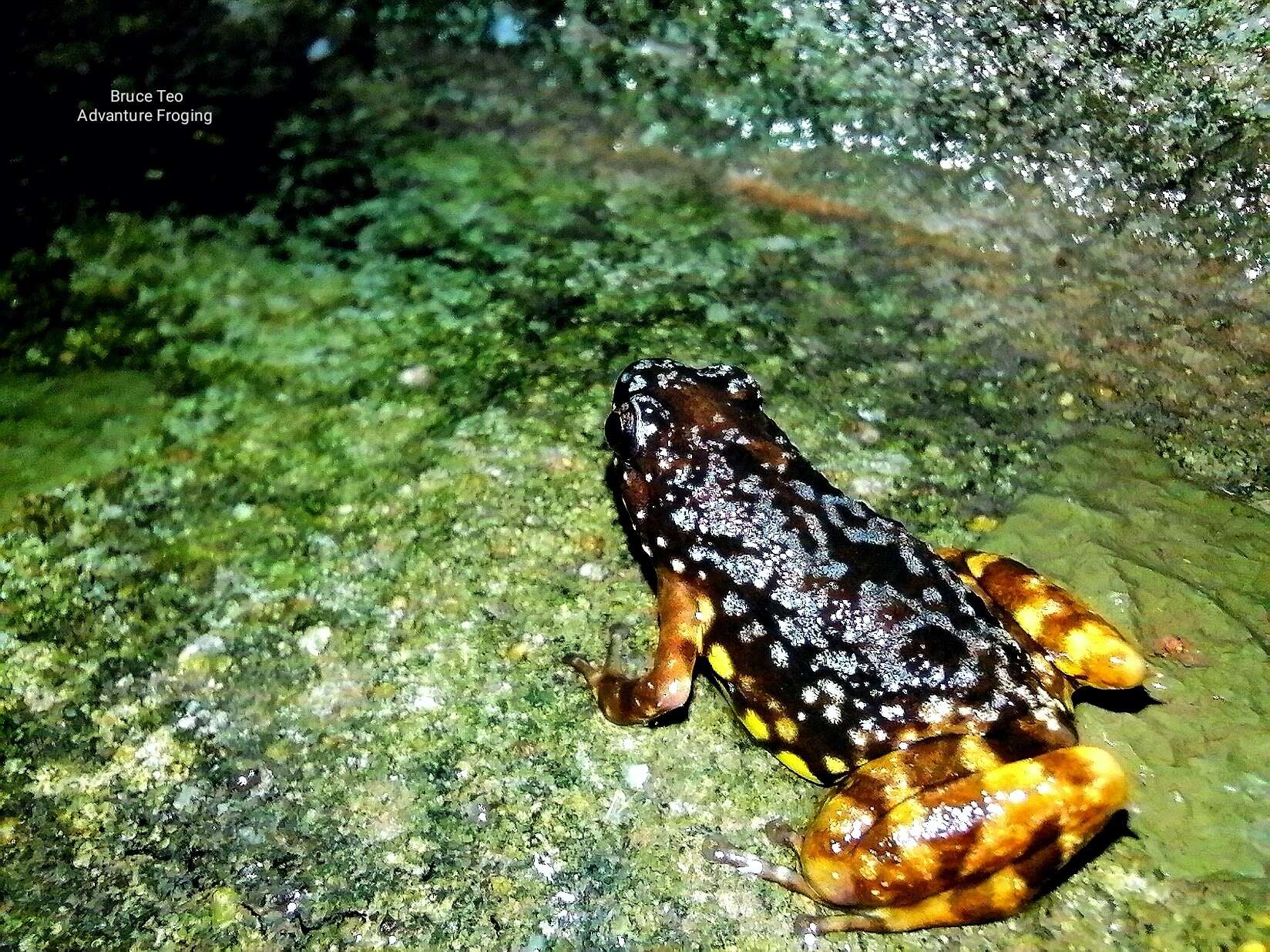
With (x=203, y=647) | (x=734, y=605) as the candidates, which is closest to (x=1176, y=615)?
(x=734, y=605)

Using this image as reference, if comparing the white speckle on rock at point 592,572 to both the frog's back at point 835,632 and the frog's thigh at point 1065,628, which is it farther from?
the frog's thigh at point 1065,628

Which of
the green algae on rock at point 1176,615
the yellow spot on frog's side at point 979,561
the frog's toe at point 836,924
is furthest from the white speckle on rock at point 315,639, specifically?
the green algae on rock at point 1176,615

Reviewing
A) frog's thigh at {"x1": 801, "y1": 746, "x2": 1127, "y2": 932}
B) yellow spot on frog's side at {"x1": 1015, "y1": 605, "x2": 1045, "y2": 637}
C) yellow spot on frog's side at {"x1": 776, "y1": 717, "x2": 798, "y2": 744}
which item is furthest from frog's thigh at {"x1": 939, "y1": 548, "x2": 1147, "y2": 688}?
yellow spot on frog's side at {"x1": 776, "y1": 717, "x2": 798, "y2": 744}

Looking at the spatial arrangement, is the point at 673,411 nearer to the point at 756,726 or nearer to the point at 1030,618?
the point at 756,726

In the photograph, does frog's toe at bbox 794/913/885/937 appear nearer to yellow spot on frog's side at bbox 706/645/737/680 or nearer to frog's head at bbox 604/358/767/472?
yellow spot on frog's side at bbox 706/645/737/680

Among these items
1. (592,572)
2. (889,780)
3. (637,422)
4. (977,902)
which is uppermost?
(637,422)

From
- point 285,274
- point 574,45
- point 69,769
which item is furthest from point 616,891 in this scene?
point 574,45

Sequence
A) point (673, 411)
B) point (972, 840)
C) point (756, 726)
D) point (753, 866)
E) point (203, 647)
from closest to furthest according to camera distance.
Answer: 1. point (972, 840)
2. point (753, 866)
3. point (756, 726)
4. point (203, 647)
5. point (673, 411)

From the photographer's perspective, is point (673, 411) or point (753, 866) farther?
point (673, 411)

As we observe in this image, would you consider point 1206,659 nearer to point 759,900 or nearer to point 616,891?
point 759,900
